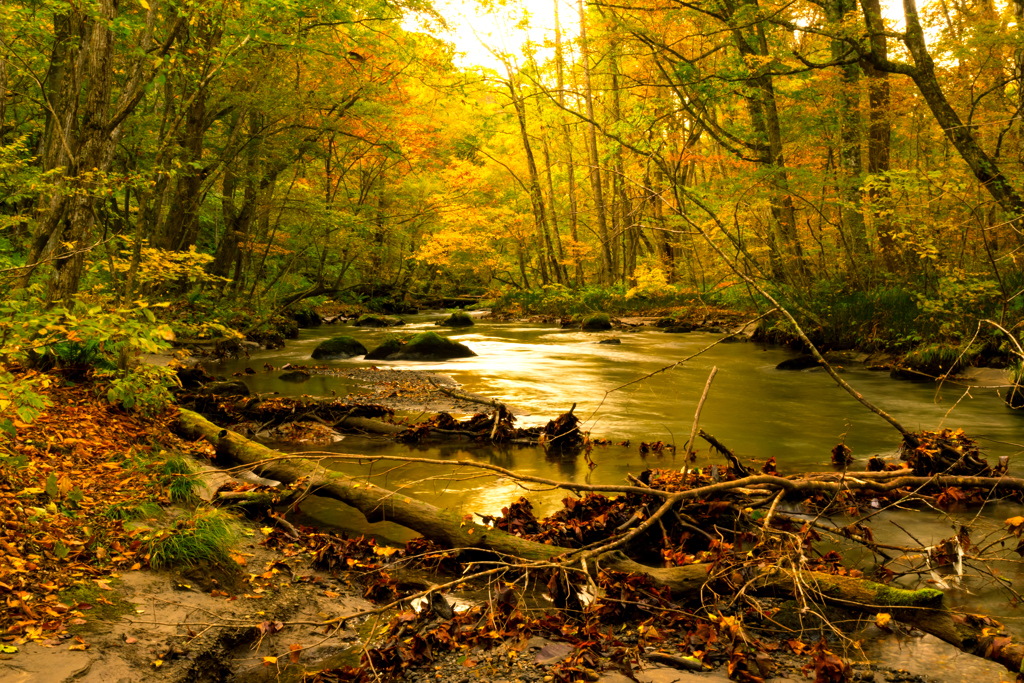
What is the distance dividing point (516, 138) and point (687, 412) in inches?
995

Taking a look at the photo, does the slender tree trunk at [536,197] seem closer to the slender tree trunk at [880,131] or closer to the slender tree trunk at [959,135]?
the slender tree trunk at [880,131]

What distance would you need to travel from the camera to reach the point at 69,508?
3.71m

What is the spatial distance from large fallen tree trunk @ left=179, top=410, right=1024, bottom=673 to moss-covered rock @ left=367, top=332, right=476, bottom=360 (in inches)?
401

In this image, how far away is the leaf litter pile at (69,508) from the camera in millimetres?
2852

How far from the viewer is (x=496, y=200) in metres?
31.3

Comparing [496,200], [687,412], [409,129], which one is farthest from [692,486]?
[496,200]

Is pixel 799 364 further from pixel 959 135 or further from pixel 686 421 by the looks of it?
pixel 686 421

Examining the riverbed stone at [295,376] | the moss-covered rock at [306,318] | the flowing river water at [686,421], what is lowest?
the flowing river water at [686,421]

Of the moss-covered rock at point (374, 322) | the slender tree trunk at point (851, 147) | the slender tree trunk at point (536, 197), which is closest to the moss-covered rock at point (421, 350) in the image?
the moss-covered rock at point (374, 322)

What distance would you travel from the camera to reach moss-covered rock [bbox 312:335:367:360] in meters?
15.0

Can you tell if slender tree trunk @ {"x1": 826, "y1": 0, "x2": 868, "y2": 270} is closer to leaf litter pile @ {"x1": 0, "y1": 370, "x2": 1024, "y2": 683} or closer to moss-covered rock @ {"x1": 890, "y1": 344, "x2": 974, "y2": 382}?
moss-covered rock @ {"x1": 890, "y1": 344, "x2": 974, "y2": 382}

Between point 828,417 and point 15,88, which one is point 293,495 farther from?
point 15,88

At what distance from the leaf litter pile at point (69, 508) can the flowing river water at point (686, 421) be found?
4.47 ft

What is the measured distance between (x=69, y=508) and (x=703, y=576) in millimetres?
3638
